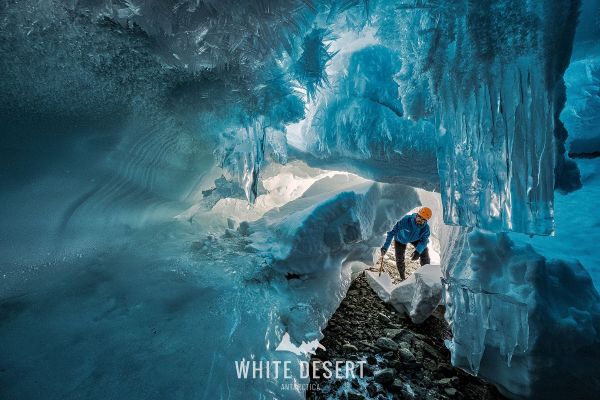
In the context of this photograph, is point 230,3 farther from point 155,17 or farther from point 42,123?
point 42,123

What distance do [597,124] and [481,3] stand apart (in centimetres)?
526

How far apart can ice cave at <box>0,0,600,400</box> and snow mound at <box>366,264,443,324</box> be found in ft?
0.11

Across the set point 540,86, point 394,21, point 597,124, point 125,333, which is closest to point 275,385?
point 125,333

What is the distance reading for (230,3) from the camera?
2.00 m

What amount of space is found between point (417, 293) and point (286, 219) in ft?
7.31

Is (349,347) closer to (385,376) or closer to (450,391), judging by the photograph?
(385,376)

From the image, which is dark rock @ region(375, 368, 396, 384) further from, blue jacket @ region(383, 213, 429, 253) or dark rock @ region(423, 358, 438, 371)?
blue jacket @ region(383, 213, 429, 253)

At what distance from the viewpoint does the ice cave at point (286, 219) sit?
2016 mm

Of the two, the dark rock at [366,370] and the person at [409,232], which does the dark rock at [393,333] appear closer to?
the dark rock at [366,370]

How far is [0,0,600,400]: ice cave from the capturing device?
2.02 metres

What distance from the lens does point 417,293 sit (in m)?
3.63

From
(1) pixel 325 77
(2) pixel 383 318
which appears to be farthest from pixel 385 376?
(1) pixel 325 77

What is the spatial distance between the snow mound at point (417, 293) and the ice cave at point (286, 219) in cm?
3

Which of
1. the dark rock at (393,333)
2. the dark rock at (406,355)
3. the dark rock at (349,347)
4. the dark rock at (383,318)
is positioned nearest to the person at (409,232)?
the dark rock at (383,318)
